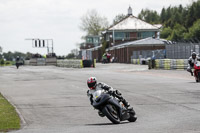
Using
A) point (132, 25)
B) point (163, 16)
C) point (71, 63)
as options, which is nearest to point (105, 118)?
point (71, 63)

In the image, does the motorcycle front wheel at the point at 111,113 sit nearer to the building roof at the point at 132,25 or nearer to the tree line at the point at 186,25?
the building roof at the point at 132,25

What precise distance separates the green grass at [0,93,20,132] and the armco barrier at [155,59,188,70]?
2540cm

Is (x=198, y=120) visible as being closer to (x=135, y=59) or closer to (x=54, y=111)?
(x=54, y=111)

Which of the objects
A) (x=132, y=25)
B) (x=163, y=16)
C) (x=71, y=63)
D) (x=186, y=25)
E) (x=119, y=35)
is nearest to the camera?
(x=71, y=63)

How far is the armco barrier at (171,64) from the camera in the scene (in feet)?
126

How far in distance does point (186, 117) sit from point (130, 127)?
212cm

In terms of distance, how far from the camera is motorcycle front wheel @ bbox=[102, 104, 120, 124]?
10.1 metres

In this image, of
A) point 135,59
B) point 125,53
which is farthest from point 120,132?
point 125,53

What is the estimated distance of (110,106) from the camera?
10148 millimetres

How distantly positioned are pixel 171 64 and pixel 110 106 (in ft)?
102

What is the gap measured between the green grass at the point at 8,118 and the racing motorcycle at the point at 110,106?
6.10ft

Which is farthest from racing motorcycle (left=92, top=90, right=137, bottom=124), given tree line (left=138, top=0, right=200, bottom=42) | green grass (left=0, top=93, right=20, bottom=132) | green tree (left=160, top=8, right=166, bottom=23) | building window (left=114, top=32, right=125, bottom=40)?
green tree (left=160, top=8, right=166, bottom=23)

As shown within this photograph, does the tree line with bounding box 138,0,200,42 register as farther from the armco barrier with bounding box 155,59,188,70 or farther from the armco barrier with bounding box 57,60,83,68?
the armco barrier with bounding box 155,59,188,70

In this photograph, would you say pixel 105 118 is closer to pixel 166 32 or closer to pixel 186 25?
pixel 186 25
